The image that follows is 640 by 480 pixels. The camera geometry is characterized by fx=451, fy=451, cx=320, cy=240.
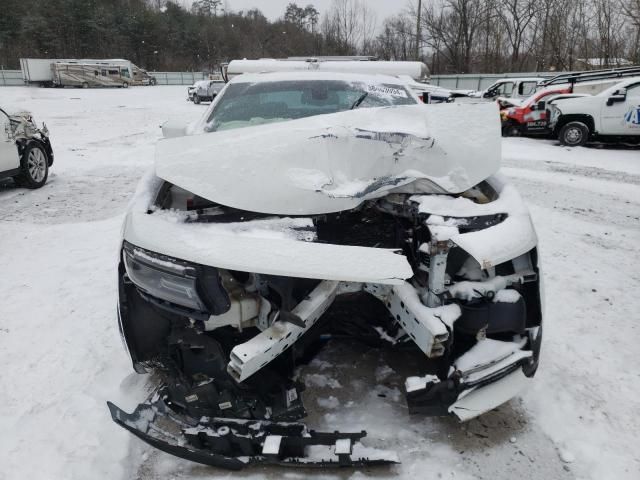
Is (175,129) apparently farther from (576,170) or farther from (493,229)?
(576,170)

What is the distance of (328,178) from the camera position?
220 centimetres

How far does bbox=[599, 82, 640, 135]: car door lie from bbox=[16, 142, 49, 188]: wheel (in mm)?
11799

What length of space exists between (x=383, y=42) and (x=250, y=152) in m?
49.8

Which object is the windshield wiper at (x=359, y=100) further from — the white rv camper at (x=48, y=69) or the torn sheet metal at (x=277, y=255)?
the white rv camper at (x=48, y=69)

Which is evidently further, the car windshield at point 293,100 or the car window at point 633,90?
the car window at point 633,90

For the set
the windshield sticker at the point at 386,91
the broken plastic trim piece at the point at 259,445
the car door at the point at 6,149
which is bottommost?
the broken plastic trim piece at the point at 259,445

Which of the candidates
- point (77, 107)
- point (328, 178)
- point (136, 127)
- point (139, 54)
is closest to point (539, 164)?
point (328, 178)

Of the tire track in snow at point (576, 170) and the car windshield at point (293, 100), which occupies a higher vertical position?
the car windshield at point (293, 100)

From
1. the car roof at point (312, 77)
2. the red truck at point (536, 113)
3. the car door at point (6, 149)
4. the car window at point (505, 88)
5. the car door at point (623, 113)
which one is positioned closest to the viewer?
the car roof at point (312, 77)

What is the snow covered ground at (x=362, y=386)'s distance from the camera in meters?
2.06

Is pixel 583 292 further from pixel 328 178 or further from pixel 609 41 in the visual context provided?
pixel 609 41

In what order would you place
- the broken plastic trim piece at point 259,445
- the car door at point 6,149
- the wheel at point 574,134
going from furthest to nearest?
the wheel at point 574,134, the car door at point 6,149, the broken plastic trim piece at point 259,445

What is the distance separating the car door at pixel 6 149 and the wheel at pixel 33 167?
0.23 m

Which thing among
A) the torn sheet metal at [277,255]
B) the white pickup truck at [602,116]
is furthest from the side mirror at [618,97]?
the torn sheet metal at [277,255]
